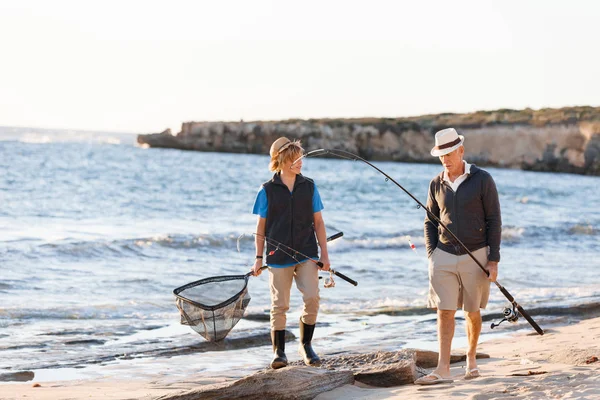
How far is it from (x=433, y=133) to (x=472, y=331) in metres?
81.2

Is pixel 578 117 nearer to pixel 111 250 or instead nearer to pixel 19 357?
pixel 111 250

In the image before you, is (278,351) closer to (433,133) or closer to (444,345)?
(444,345)

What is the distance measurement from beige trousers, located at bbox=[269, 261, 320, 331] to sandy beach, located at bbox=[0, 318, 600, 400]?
25.4 inches

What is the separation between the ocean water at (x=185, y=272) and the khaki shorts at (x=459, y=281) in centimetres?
31

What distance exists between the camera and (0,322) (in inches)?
365

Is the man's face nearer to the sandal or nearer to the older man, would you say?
the older man

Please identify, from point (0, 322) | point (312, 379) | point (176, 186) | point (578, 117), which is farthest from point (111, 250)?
point (578, 117)

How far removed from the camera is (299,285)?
6.25 metres

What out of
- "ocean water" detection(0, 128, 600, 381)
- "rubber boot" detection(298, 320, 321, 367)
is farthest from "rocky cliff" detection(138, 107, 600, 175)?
"rubber boot" detection(298, 320, 321, 367)

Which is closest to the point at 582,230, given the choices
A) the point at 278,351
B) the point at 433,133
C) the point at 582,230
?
the point at 582,230

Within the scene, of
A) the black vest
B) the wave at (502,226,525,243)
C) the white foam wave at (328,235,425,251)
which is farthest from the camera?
the wave at (502,226,525,243)

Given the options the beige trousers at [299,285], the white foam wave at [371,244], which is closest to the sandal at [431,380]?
the beige trousers at [299,285]

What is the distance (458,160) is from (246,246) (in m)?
12.2

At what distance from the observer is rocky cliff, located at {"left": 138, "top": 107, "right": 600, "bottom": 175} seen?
256ft
